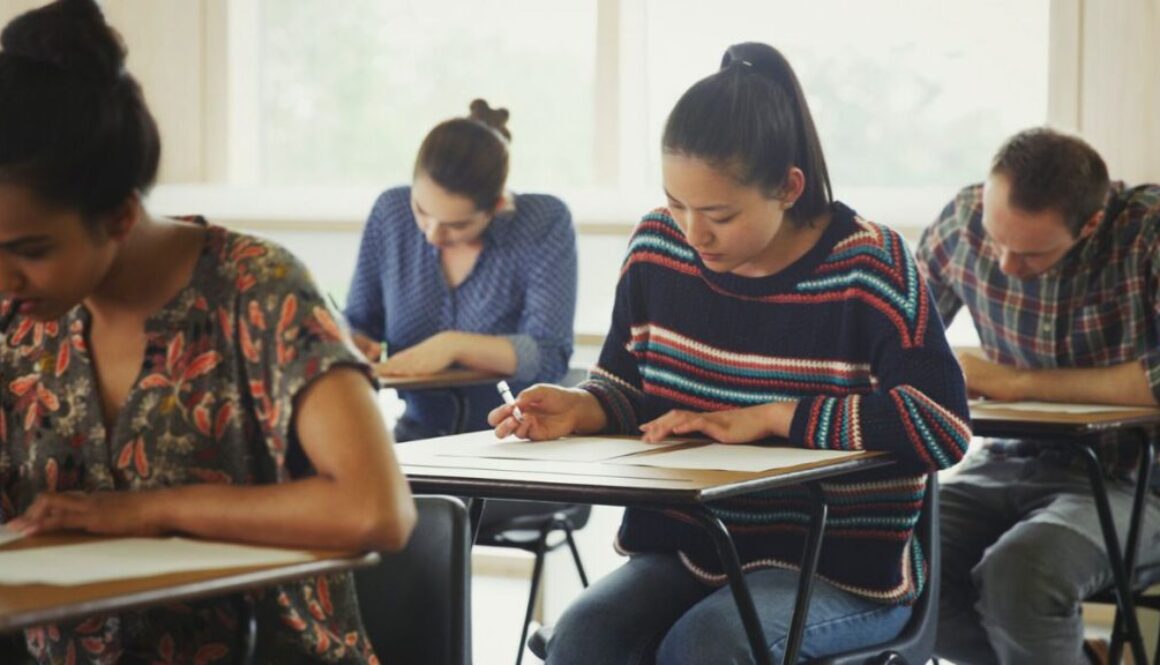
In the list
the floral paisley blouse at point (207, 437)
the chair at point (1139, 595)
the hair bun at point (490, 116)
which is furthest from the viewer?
the hair bun at point (490, 116)

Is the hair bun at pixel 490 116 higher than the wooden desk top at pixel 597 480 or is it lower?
higher

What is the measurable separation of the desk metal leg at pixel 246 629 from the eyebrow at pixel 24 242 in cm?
34

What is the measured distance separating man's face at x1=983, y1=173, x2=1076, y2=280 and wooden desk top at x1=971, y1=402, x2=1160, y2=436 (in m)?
0.36

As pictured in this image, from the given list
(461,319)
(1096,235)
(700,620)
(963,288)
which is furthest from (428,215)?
(700,620)

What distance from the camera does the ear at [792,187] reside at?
2088mm

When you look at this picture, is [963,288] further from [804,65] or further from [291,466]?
[291,466]

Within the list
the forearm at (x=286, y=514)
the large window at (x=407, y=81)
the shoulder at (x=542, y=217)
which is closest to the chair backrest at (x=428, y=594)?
the forearm at (x=286, y=514)

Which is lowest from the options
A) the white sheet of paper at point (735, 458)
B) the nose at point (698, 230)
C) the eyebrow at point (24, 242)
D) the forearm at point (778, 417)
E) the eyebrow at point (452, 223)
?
the white sheet of paper at point (735, 458)

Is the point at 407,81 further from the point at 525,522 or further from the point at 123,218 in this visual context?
the point at 123,218

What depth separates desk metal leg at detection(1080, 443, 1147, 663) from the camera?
2.46 meters

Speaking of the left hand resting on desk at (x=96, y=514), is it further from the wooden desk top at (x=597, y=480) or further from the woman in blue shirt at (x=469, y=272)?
the woman in blue shirt at (x=469, y=272)

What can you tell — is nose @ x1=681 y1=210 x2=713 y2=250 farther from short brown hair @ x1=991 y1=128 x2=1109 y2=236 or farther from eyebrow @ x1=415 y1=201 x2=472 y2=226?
eyebrow @ x1=415 y1=201 x2=472 y2=226

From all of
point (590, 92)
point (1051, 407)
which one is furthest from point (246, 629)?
point (590, 92)

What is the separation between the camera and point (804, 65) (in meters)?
4.25
